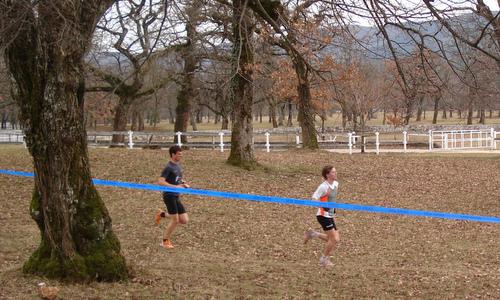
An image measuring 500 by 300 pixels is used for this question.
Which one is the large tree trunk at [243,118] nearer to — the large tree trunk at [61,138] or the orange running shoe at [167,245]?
the orange running shoe at [167,245]

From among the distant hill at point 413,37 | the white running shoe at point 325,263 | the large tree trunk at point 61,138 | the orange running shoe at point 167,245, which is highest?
the distant hill at point 413,37

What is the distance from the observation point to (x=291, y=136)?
4847 centimetres

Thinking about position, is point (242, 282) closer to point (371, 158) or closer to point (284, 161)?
point (284, 161)

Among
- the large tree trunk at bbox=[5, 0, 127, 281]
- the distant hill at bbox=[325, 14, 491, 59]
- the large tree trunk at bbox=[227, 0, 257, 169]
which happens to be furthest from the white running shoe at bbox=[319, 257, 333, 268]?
Result: the large tree trunk at bbox=[227, 0, 257, 169]

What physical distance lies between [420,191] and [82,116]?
13178mm

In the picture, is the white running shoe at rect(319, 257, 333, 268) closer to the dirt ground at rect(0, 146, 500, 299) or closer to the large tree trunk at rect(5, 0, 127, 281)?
the dirt ground at rect(0, 146, 500, 299)

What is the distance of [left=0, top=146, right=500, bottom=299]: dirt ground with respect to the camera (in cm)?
691

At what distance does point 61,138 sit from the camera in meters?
6.09

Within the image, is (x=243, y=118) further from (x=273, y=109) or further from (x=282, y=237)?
(x=273, y=109)

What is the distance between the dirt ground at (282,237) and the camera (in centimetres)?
691

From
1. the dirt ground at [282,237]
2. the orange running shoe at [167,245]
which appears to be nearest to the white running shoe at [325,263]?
the dirt ground at [282,237]

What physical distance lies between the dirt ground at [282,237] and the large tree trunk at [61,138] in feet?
0.99

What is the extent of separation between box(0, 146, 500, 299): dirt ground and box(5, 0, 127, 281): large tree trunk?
0.99ft

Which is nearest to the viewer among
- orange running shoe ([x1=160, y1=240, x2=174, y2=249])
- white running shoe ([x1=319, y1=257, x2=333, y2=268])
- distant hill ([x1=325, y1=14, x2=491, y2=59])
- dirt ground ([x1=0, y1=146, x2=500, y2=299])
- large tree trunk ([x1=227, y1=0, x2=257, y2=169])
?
dirt ground ([x1=0, y1=146, x2=500, y2=299])
